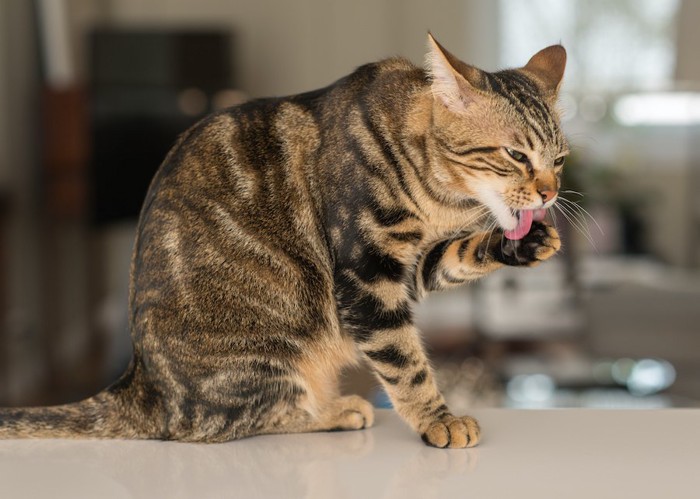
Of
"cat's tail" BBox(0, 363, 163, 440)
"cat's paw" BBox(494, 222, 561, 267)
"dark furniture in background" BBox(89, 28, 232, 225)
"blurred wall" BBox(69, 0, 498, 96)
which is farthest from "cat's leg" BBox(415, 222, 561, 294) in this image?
"blurred wall" BBox(69, 0, 498, 96)

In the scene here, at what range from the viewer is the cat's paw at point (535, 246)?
1005 mm

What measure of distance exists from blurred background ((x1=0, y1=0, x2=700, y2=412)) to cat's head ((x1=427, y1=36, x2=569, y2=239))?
2.18 metres

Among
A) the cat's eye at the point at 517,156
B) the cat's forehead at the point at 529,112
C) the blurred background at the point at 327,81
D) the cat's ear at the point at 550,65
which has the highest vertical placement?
the cat's ear at the point at 550,65

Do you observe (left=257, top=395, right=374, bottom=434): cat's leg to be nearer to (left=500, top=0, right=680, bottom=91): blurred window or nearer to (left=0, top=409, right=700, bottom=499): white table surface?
(left=0, top=409, right=700, bottom=499): white table surface

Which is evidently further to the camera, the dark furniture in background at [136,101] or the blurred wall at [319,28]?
the blurred wall at [319,28]

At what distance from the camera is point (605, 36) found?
538cm

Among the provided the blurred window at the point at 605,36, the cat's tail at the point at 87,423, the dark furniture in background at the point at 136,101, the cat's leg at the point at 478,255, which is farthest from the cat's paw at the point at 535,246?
the blurred window at the point at 605,36

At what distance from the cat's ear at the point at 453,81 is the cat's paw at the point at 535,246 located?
0.56ft

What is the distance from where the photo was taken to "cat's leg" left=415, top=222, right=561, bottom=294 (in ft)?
3.31

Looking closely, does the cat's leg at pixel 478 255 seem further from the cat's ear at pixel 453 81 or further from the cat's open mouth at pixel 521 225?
the cat's ear at pixel 453 81

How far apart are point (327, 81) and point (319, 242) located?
4625 mm

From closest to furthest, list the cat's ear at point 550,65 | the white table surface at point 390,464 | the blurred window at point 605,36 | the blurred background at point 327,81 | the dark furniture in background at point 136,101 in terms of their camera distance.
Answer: the white table surface at point 390,464
the cat's ear at point 550,65
the blurred background at point 327,81
the dark furniture in background at point 136,101
the blurred window at point 605,36

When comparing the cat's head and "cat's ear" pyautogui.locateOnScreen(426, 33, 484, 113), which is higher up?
"cat's ear" pyautogui.locateOnScreen(426, 33, 484, 113)

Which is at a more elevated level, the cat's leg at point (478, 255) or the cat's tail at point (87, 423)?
the cat's leg at point (478, 255)
